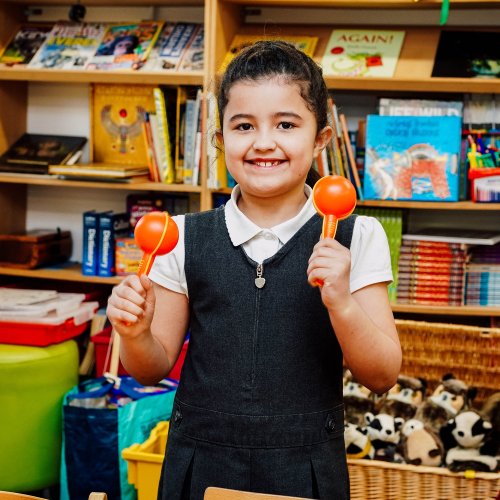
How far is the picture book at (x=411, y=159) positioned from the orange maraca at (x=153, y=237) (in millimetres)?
1678

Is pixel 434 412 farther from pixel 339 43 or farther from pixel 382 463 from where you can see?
pixel 339 43

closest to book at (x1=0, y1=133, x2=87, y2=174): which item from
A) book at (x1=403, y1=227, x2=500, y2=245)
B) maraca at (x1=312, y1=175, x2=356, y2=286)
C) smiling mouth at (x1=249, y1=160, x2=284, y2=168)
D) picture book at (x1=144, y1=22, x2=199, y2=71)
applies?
picture book at (x1=144, y1=22, x2=199, y2=71)

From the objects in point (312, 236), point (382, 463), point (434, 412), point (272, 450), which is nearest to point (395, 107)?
point (434, 412)

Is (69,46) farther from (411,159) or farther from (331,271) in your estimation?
(331,271)

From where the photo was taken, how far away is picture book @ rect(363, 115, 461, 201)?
263cm

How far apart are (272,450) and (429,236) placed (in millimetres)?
1656

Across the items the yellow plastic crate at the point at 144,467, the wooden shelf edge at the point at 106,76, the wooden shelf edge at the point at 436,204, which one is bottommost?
the yellow plastic crate at the point at 144,467

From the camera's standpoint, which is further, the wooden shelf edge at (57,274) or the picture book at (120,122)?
the picture book at (120,122)

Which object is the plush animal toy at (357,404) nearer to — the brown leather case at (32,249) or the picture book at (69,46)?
the brown leather case at (32,249)

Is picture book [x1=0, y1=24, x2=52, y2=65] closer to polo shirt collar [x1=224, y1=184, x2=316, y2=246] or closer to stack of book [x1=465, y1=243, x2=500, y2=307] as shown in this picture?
stack of book [x1=465, y1=243, x2=500, y2=307]

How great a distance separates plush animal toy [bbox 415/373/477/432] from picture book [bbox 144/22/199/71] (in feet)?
4.64

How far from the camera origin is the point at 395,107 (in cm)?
271

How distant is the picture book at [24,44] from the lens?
3080 mm

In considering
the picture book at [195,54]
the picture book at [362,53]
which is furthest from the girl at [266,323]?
the picture book at [195,54]
